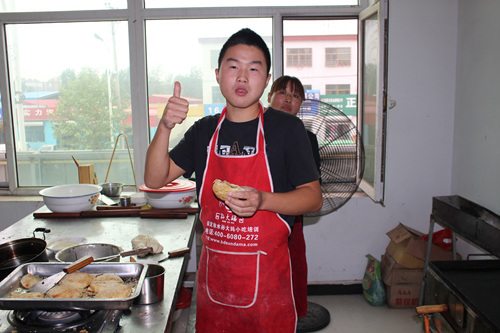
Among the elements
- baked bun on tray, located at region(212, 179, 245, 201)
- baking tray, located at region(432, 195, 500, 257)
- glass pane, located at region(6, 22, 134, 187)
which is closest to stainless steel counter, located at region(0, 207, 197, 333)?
baked bun on tray, located at region(212, 179, 245, 201)

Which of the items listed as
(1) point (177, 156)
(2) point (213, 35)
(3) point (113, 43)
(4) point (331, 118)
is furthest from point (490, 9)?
(3) point (113, 43)

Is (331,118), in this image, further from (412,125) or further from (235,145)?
(235,145)

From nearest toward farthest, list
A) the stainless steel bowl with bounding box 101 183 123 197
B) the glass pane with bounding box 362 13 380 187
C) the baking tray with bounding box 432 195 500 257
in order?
the baking tray with bounding box 432 195 500 257 < the stainless steel bowl with bounding box 101 183 123 197 < the glass pane with bounding box 362 13 380 187

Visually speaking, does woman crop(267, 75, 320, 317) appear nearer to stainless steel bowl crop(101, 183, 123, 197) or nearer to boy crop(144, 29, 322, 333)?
boy crop(144, 29, 322, 333)

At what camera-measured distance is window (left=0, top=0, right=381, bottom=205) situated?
355 centimetres

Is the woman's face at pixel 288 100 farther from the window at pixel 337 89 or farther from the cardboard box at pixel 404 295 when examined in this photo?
the cardboard box at pixel 404 295

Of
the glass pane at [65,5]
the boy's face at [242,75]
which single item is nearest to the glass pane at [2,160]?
the glass pane at [65,5]

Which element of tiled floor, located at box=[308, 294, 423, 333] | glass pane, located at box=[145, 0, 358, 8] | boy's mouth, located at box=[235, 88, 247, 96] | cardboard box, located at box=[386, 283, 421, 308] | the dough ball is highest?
glass pane, located at box=[145, 0, 358, 8]

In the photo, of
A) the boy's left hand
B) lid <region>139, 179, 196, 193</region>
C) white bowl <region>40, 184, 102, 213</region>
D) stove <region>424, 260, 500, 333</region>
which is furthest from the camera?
lid <region>139, 179, 196, 193</region>

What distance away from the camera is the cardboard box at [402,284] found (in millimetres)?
3273

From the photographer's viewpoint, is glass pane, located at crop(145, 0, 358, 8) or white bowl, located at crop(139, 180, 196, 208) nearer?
white bowl, located at crop(139, 180, 196, 208)

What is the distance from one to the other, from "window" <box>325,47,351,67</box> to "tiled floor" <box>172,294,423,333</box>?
209cm

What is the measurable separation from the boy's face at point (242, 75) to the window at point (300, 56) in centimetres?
228

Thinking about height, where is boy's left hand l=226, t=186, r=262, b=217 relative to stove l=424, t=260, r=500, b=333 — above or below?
above
